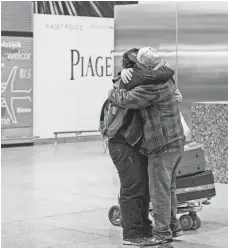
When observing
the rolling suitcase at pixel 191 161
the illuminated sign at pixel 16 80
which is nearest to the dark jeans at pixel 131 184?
the rolling suitcase at pixel 191 161

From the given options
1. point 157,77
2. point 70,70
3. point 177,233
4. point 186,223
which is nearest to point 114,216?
point 186,223

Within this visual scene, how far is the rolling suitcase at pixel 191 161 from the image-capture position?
757 centimetres

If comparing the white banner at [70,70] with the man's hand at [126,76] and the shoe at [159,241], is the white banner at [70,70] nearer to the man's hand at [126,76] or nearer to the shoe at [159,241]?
the man's hand at [126,76]

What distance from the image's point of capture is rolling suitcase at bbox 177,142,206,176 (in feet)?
24.8

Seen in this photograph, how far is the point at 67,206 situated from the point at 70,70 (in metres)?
9.03

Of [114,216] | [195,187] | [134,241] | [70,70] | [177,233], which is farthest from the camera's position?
[70,70]

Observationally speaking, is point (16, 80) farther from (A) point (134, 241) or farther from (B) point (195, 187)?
(A) point (134, 241)

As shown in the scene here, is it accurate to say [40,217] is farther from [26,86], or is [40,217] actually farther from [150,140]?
[26,86]

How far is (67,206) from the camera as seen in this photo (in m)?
9.11

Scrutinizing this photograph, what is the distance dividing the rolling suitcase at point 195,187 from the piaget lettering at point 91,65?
1054 centimetres

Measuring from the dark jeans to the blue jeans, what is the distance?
0.41 feet

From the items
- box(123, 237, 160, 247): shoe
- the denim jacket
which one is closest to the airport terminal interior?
box(123, 237, 160, 247): shoe

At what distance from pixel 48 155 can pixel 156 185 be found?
865 cm

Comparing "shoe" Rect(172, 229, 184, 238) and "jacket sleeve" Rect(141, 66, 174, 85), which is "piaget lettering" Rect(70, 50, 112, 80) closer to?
"shoe" Rect(172, 229, 184, 238)
